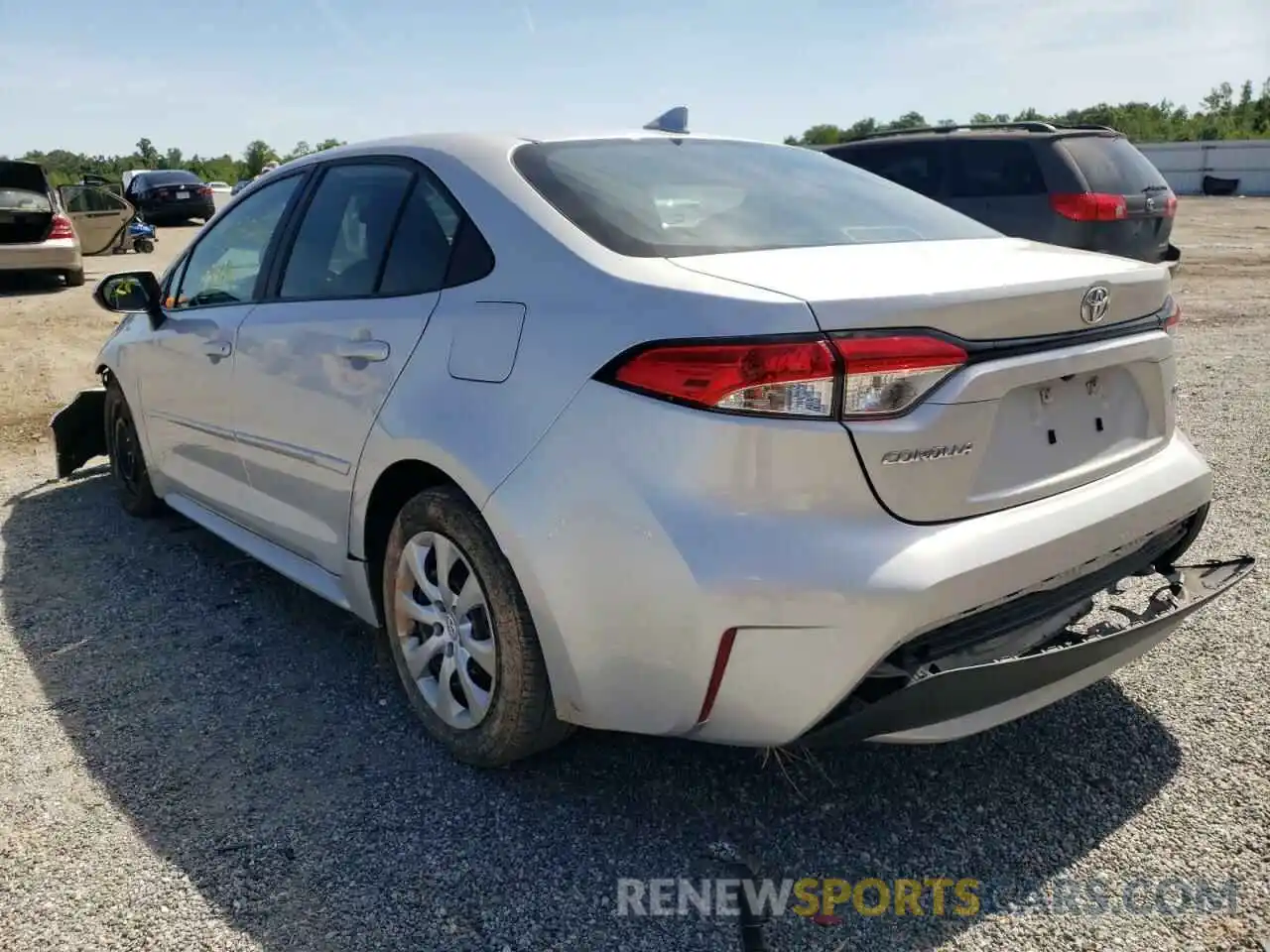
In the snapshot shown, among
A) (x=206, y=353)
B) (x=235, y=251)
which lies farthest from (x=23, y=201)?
(x=206, y=353)

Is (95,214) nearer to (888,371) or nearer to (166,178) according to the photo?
(166,178)

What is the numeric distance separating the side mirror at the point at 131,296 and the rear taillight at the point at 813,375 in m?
3.11

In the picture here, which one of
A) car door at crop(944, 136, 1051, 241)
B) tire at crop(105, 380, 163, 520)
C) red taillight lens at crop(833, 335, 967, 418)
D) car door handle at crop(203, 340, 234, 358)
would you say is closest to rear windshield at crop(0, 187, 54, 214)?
tire at crop(105, 380, 163, 520)

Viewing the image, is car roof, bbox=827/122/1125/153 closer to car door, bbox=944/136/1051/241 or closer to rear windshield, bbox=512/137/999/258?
car door, bbox=944/136/1051/241

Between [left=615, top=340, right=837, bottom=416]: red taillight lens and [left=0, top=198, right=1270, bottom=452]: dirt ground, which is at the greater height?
[left=615, top=340, right=837, bottom=416]: red taillight lens

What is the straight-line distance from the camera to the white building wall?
1394 inches

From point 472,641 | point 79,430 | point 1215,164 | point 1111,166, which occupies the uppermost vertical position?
point 1215,164

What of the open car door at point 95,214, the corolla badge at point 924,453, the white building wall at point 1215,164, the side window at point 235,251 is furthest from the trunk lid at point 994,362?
the white building wall at point 1215,164

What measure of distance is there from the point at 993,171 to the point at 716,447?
725cm

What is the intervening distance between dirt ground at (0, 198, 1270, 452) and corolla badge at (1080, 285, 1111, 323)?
660 cm

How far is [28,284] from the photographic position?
49.4 feet

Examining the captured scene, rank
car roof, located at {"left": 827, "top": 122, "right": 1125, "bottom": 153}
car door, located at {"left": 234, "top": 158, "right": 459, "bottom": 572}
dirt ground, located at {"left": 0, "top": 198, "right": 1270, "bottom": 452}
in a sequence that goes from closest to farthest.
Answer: car door, located at {"left": 234, "top": 158, "right": 459, "bottom": 572}, dirt ground, located at {"left": 0, "top": 198, "right": 1270, "bottom": 452}, car roof, located at {"left": 827, "top": 122, "right": 1125, "bottom": 153}

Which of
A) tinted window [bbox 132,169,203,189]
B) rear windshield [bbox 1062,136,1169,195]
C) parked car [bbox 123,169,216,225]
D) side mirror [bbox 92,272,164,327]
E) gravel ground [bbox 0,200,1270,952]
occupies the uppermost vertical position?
tinted window [bbox 132,169,203,189]

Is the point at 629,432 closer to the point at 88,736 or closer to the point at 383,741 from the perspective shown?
the point at 383,741
